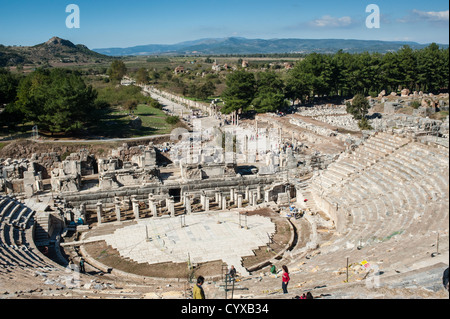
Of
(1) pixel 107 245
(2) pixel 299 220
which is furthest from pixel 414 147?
(1) pixel 107 245

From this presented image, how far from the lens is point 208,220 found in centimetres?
2258

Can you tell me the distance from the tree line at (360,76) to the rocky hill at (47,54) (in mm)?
82582

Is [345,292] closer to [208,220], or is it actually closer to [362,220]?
[362,220]

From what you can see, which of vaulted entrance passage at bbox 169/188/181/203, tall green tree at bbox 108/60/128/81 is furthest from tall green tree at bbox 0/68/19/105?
tall green tree at bbox 108/60/128/81

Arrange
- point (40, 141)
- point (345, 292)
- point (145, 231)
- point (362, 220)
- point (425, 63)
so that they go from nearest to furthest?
point (345, 292), point (362, 220), point (145, 231), point (40, 141), point (425, 63)

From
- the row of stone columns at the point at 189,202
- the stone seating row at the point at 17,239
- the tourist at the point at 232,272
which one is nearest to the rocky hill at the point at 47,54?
the stone seating row at the point at 17,239

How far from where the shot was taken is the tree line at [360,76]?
193ft

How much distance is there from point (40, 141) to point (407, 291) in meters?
37.6

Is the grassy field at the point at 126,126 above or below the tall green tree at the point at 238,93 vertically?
→ below

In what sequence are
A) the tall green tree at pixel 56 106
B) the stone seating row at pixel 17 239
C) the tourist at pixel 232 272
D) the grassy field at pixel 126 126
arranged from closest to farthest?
the tourist at pixel 232 272 < the stone seating row at pixel 17 239 < the tall green tree at pixel 56 106 < the grassy field at pixel 126 126

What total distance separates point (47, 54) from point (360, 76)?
373 ft

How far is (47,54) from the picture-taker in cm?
13538

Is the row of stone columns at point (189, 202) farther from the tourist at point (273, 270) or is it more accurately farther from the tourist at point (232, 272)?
the tourist at point (273, 270)

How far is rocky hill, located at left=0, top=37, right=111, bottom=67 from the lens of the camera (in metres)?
114
